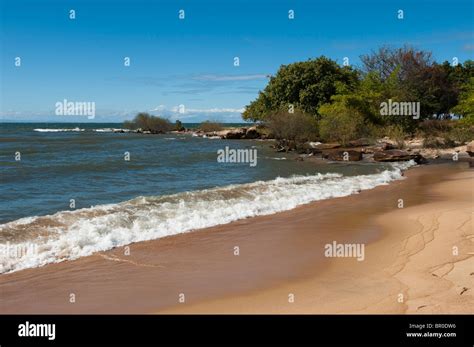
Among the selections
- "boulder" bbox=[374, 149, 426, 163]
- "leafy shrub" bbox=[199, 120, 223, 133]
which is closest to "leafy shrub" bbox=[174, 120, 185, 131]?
"leafy shrub" bbox=[199, 120, 223, 133]

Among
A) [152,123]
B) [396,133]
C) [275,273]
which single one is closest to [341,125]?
[396,133]

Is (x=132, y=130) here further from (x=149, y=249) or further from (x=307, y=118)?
(x=149, y=249)

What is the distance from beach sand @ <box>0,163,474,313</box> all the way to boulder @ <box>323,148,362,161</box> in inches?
720

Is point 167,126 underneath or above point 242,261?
above

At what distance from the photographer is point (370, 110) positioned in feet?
149

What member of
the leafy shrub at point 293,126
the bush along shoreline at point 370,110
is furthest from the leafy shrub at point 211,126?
the leafy shrub at point 293,126

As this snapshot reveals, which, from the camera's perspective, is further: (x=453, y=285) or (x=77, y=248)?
(x=77, y=248)

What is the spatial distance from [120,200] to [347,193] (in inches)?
349

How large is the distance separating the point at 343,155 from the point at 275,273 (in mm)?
24785

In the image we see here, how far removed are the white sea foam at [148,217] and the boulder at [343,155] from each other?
11.6m

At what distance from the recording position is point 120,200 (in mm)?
15734
